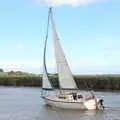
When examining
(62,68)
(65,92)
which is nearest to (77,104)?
(65,92)

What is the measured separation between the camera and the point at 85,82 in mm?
99250

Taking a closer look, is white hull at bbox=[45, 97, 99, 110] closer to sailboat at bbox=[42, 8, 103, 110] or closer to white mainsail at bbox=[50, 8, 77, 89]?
sailboat at bbox=[42, 8, 103, 110]

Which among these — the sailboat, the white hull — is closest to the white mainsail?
the sailboat

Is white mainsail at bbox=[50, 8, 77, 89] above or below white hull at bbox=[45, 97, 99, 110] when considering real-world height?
above

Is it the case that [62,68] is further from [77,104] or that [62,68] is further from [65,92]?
[77,104]

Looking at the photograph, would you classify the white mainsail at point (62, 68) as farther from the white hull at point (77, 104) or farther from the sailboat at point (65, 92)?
the white hull at point (77, 104)

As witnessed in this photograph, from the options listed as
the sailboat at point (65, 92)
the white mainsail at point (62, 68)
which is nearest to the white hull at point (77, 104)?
the sailboat at point (65, 92)

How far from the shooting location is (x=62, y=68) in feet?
174

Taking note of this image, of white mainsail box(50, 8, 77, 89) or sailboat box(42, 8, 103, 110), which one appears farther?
white mainsail box(50, 8, 77, 89)

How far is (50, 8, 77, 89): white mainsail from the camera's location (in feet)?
171

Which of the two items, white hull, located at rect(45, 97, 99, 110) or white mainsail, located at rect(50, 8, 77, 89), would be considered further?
white mainsail, located at rect(50, 8, 77, 89)

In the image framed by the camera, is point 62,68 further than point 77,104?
Yes

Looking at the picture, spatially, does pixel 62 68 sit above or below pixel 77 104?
above

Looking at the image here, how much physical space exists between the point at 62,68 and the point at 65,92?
3.00 metres
